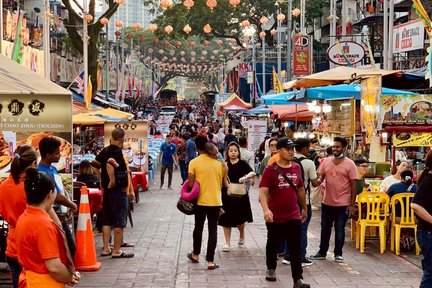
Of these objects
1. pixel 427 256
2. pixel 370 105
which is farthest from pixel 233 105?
pixel 427 256

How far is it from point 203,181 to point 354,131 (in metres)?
7.32

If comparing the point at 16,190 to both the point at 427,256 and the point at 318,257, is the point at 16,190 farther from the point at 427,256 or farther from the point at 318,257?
the point at 318,257

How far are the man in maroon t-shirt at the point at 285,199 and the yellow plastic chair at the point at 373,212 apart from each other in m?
2.83

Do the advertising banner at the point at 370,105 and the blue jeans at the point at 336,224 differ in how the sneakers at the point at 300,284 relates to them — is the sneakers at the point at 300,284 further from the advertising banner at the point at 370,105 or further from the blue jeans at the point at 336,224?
the advertising banner at the point at 370,105

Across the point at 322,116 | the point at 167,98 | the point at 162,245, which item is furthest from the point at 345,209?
the point at 167,98

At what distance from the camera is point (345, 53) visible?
78.7 ft

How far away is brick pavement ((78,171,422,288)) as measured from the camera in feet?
32.4

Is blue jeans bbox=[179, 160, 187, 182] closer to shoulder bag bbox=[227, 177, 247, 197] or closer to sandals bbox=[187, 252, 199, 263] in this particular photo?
shoulder bag bbox=[227, 177, 247, 197]

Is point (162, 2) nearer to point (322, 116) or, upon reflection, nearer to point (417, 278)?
point (322, 116)

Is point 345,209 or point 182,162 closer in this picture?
point 345,209

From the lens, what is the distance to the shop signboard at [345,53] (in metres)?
23.7

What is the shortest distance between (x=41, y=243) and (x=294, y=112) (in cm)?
2213

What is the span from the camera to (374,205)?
1222 centimetres

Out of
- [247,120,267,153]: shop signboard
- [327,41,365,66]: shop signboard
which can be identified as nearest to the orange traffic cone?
[327,41,365,66]: shop signboard
